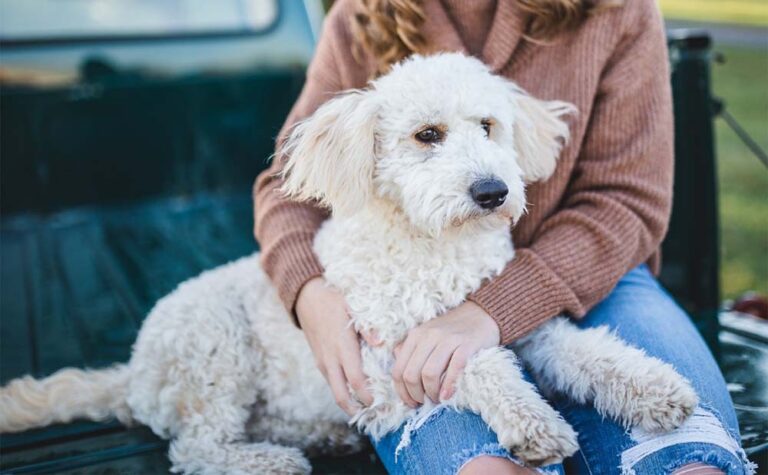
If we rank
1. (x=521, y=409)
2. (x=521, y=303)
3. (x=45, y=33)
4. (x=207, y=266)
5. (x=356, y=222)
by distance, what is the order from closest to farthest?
(x=521, y=409) < (x=521, y=303) < (x=356, y=222) < (x=207, y=266) < (x=45, y=33)

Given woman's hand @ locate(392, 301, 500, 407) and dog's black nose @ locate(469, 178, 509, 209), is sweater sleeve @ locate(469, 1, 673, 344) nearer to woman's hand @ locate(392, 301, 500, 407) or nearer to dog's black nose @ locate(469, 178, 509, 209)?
woman's hand @ locate(392, 301, 500, 407)

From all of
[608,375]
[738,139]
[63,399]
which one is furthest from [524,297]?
[738,139]

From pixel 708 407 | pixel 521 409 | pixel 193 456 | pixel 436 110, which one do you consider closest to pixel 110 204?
pixel 193 456

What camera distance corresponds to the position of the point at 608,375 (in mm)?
1806

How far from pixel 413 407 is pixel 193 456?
0.61 metres

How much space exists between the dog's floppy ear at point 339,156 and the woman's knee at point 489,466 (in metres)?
0.70

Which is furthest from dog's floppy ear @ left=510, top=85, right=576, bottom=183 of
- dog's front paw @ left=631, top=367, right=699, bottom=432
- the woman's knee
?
the woman's knee

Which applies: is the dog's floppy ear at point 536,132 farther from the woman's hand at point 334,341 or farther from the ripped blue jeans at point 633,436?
the woman's hand at point 334,341

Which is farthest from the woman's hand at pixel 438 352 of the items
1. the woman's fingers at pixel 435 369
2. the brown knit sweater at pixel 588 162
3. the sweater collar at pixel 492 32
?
the sweater collar at pixel 492 32

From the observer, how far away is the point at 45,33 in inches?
135

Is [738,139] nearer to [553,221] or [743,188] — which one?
[743,188]

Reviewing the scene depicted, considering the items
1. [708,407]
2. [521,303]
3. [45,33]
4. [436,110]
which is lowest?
[708,407]

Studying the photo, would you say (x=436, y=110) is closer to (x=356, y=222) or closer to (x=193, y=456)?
(x=356, y=222)

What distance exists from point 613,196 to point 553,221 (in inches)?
7.0
